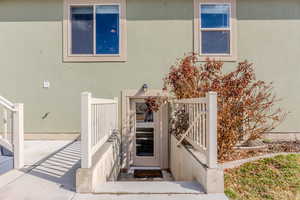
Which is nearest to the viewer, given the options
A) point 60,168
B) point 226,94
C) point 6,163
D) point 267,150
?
point 6,163

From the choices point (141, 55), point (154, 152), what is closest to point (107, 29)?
point (141, 55)

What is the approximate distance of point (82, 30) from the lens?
20.6ft

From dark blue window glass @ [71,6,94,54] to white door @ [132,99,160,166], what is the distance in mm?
2368

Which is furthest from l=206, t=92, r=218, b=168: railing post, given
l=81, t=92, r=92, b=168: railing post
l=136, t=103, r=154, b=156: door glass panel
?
l=136, t=103, r=154, b=156: door glass panel

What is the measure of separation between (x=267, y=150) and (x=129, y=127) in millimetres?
3881

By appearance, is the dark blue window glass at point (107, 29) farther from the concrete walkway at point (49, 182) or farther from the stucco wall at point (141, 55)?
the concrete walkway at point (49, 182)

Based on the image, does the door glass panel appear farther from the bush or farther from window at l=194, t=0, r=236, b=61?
window at l=194, t=0, r=236, b=61

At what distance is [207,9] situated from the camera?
244 inches

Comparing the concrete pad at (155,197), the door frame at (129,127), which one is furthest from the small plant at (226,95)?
the concrete pad at (155,197)

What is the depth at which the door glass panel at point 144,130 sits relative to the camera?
6297mm

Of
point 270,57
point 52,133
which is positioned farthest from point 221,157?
point 52,133

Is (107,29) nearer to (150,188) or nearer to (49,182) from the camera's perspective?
(49,182)

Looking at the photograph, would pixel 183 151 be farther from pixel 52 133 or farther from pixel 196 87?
pixel 52 133

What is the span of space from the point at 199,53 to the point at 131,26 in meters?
2.32
